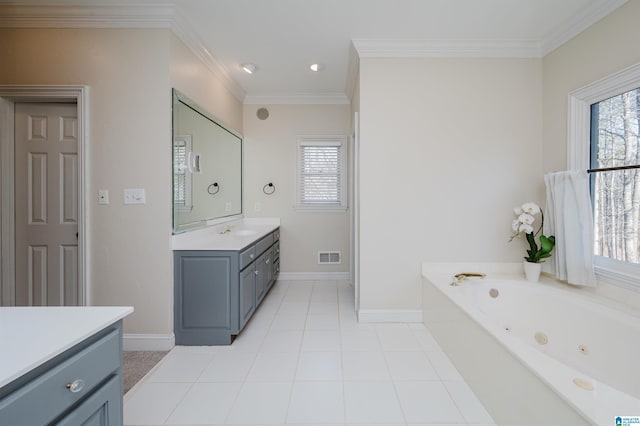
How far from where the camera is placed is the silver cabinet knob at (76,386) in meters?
0.84

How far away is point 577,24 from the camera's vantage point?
2346mm

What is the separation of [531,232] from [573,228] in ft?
1.03

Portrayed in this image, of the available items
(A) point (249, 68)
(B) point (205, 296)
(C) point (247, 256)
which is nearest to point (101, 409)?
(B) point (205, 296)

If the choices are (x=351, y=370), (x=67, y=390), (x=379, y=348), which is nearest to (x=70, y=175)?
(x=67, y=390)

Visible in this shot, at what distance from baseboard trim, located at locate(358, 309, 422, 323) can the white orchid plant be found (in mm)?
1111

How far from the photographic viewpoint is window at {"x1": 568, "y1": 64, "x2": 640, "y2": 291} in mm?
2051

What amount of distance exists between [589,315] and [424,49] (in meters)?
2.49

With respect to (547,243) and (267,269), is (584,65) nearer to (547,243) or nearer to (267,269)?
(547,243)

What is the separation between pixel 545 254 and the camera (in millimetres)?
2533

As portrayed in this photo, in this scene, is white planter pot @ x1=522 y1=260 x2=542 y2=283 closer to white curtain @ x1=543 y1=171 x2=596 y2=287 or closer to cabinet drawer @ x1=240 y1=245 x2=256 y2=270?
white curtain @ x1=543 y1=171 x2=596 y2=287

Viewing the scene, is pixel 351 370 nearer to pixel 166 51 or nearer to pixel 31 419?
pixel 31 419

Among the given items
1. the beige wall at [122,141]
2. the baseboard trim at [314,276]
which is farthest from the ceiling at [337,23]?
the baseboard trim at [314,276]

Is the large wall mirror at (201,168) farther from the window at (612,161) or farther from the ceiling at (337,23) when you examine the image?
the window at (612,161)

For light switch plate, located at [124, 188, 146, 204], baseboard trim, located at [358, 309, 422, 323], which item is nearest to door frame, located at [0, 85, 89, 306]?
light switch plate, located at [124, 188, 146, 204]
